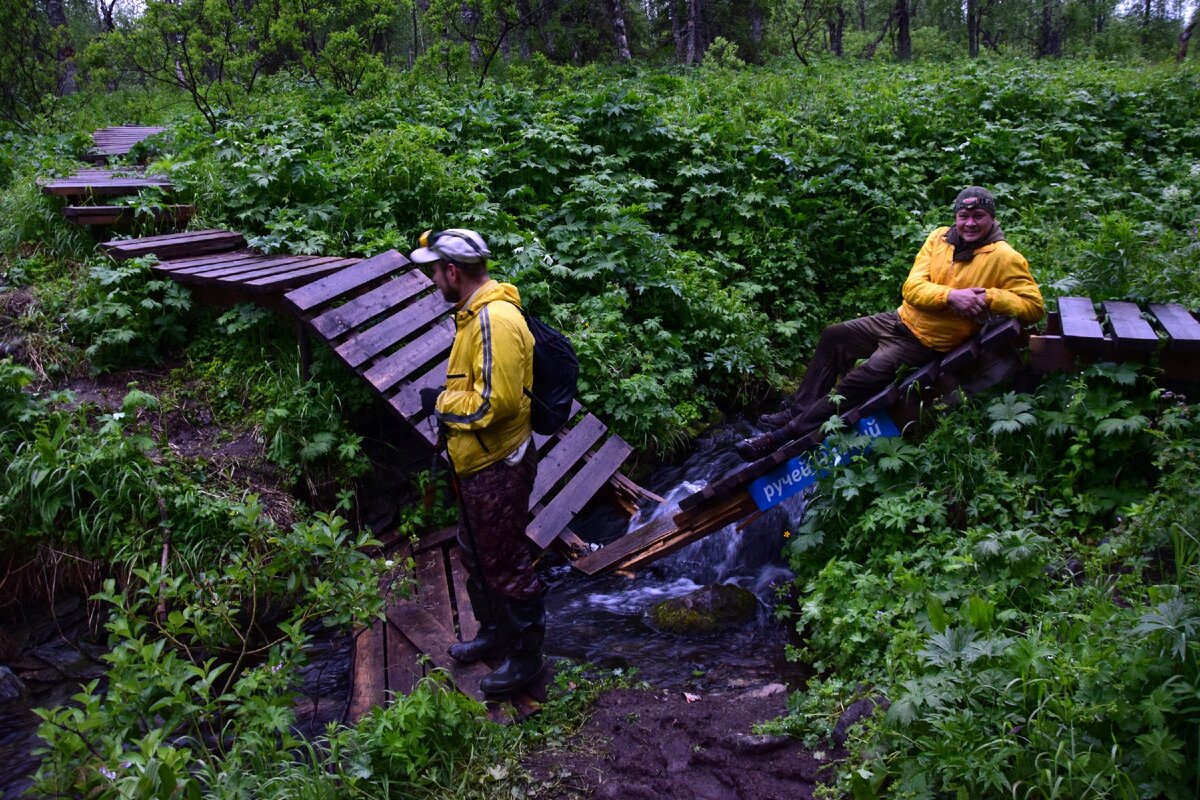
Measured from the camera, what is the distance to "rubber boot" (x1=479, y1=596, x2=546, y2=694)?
456 cm

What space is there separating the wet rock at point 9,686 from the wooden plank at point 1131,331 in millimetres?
7221

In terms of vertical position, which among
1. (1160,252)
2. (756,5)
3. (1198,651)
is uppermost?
(756,5)

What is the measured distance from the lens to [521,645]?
4.64 m

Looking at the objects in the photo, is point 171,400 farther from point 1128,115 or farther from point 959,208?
point 1128,115

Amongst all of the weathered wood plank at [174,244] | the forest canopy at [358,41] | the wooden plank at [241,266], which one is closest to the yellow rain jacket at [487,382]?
the wooden plank at [241,266]

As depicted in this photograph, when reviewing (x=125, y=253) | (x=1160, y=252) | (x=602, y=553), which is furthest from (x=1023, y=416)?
(x=125, y=253)

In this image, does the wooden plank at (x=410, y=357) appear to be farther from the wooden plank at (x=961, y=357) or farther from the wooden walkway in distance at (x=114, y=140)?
the wooden walkway in distance at (x=114, y=140)

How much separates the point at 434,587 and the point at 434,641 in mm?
643

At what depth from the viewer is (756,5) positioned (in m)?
24.6

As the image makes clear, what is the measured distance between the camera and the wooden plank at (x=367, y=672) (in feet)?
15.0

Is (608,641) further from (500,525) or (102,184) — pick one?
(102,184)

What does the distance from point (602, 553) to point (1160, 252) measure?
494cm

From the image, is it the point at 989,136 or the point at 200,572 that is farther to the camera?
the point at 989,136

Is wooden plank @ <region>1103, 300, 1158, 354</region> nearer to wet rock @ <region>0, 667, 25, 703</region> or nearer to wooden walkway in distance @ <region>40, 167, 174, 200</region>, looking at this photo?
wet rock @ <region>0, 667, 25, 703</region>
